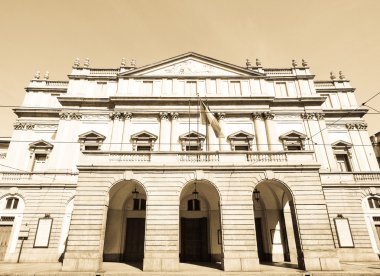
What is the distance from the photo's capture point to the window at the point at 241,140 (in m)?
23.7

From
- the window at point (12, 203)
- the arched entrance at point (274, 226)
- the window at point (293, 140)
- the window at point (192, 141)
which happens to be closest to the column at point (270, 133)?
the window at point (293, 140)

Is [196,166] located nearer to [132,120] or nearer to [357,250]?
[132,120]

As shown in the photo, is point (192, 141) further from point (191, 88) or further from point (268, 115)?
point (268, 115)

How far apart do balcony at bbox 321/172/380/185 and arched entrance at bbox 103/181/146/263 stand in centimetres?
1634

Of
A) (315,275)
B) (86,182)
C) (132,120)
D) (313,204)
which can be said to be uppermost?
(132,120)

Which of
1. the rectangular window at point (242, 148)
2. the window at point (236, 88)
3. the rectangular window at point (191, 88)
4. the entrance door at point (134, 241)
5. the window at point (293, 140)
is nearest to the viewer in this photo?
the entrance door at point (134, 241)

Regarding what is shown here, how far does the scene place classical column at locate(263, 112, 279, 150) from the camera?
2341 cm

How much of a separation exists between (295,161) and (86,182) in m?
13.6

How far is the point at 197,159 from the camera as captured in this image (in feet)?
55.3

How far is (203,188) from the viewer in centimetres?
1923

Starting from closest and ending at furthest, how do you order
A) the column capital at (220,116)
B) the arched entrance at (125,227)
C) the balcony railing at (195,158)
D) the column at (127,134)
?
the balcony railing at (195,158)
the arched entrance at (125,227)
the column at (127,134)
the column capital at (220,116)

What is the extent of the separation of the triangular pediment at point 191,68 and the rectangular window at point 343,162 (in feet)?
38.6

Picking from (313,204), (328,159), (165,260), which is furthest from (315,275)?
(328,159)

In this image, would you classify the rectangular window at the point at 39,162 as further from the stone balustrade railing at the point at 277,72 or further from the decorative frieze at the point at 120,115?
the stone balustrade railing at the point at 277,72
